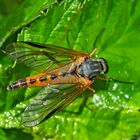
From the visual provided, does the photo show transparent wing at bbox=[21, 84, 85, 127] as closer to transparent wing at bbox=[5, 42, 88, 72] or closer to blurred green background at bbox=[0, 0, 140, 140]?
blurred green background at bbox=[0, 0, 140, 140]

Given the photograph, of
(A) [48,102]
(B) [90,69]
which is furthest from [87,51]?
(A) [48,102]

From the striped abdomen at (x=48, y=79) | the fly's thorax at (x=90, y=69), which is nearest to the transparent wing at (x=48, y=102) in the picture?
the striped abdomen at (x=48, y=79)

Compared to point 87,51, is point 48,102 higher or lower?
lower

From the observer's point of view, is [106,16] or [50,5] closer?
[50,5]

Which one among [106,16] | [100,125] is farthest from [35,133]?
[106,16]

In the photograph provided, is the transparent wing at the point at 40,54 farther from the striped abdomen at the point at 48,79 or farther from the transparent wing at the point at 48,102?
the transparent wing at the point at 48,102

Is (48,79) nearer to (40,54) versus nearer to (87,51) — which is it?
(40,54)

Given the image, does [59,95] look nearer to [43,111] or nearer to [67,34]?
[43,111]
